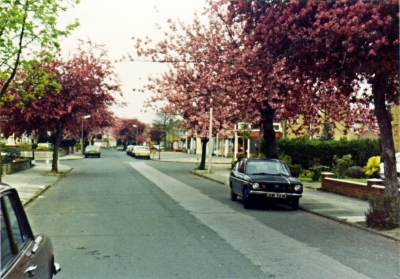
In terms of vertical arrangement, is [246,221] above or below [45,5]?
below

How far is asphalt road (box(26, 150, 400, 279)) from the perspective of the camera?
7559mm

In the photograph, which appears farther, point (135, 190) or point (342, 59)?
Answer: point (135, 190)

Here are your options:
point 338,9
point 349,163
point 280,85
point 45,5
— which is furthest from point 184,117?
point 338,9

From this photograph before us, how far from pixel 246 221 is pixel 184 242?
351 cm

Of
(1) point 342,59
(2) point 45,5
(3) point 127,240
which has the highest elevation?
(2) point 45,5

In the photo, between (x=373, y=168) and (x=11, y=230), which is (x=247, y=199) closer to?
(x=373, y=168)

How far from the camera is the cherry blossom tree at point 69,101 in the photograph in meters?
29.2

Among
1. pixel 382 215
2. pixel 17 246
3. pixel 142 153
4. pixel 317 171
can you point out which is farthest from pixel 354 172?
pixel 142 153

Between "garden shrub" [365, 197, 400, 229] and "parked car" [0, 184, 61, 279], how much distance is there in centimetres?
878

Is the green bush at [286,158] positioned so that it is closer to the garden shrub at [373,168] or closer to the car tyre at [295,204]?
the garden shrub at [373,168]

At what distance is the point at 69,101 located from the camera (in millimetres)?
30016

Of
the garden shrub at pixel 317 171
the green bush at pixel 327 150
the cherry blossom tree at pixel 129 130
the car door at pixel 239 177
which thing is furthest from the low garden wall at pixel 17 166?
the cherry blossom tree at pixel 129 130

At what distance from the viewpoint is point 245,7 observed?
1270 cm

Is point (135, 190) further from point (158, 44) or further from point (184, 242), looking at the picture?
point (184, 242)
